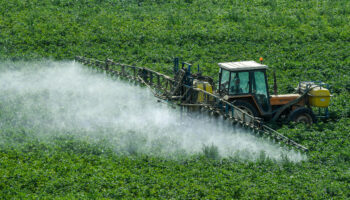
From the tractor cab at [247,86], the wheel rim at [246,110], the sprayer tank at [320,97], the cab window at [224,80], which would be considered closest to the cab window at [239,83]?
the tractor cab at [247,86]

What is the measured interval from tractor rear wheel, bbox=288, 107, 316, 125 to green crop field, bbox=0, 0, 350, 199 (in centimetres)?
38

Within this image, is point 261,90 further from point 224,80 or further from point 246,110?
point 224,80

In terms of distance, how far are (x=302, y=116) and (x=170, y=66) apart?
9.41m

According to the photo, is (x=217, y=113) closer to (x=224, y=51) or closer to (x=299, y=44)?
(x=224, y=51)

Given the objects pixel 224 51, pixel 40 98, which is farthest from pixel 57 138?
pixel 224 51

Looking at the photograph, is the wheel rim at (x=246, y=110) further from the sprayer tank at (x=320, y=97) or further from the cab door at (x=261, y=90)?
the sprayer tank at (x=320, y=97)

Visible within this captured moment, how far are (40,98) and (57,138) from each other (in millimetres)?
4245

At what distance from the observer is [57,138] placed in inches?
672

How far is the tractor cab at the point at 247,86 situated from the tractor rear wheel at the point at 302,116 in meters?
0.96

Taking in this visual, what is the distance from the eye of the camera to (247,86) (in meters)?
17.9

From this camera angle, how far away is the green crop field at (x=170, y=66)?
1382 centimetres

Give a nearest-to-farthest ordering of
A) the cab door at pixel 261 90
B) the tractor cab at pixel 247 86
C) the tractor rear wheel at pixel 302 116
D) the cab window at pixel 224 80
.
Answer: the tractor cab at pixel 247 86, the cab door at pixel 261 90, the cab window at pixel 224 80, the tractor rear wheel at pixel 302 116

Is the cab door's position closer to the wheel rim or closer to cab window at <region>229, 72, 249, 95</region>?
cab window at <region>229, 72, 249, 95</region>

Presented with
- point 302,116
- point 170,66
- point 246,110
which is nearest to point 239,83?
point 246,110
